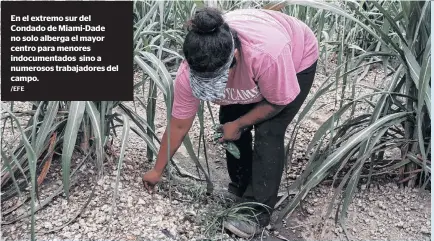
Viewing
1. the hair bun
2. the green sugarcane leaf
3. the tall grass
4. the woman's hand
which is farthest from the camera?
the woman's hand

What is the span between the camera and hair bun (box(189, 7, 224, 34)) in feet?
4.24

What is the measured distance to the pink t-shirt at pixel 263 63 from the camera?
142 cm

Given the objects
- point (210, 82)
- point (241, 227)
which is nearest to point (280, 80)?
point (210, 82)

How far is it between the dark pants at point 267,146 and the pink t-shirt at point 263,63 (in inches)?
3.4

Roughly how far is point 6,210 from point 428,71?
121 centimetres

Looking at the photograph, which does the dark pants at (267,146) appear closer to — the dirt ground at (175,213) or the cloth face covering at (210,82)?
the dirt ground at (175,213)

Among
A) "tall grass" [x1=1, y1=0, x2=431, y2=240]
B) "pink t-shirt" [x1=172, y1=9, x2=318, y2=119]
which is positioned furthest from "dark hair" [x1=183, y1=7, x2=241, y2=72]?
"tall grass" [x1=1, y1=0, x2=431, y2=240]

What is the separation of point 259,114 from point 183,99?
0.22 m

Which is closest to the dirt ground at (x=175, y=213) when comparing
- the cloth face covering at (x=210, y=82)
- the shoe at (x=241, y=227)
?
the shoe at (x=241, y=227)

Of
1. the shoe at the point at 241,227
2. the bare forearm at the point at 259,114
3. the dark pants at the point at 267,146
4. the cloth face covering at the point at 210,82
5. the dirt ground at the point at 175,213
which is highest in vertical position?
the cloth face covering at the point at 210,82

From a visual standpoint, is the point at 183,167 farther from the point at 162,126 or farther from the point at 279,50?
the point at 279,50

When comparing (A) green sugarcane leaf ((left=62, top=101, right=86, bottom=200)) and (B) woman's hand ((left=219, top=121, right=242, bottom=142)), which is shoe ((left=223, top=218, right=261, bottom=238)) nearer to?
(B) woman's hand ((left=219, top=121, right=242, bottom=142))

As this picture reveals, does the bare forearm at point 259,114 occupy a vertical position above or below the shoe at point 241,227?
above

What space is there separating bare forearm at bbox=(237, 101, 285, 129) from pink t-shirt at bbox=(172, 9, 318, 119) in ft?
0.09
